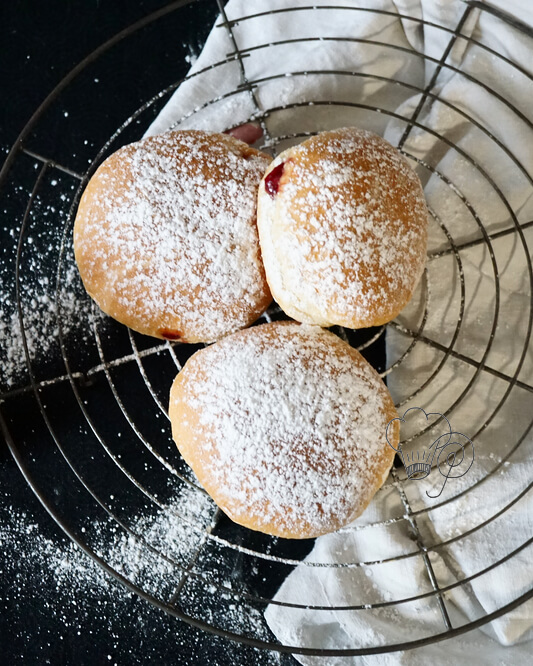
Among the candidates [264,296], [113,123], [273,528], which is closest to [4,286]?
[113,123]

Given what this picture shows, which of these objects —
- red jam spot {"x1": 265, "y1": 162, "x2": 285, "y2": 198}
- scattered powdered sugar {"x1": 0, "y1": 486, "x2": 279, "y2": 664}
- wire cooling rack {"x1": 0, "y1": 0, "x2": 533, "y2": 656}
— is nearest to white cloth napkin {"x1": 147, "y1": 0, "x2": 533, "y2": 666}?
wire cooling rack {"x1": 0, "y1": 0, "x2": 533, "y2": 656}

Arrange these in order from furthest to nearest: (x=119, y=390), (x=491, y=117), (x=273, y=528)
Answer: (x=119, y=390), (x=491, y=117), (x=273, y=528)

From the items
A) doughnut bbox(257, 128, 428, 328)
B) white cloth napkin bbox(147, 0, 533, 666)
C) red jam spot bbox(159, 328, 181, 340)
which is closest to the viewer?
doughnut bbox(257, 128, 428, 328)

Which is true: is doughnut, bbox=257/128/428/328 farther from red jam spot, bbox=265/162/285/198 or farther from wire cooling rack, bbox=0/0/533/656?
wire cooling rack, bbox=0/0/533/656

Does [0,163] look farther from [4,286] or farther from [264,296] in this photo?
[264,296]

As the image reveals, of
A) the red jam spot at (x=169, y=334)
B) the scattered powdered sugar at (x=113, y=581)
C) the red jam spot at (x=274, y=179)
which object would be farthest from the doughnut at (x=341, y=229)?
the scattered powdered sugar at (x=113, y=581)

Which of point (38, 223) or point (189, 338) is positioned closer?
point (189, 338)

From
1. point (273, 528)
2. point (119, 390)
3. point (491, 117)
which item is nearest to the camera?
point (273, 528)

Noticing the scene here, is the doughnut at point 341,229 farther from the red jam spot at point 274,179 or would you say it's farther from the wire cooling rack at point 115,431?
the wire cooling rack at point 115,431
